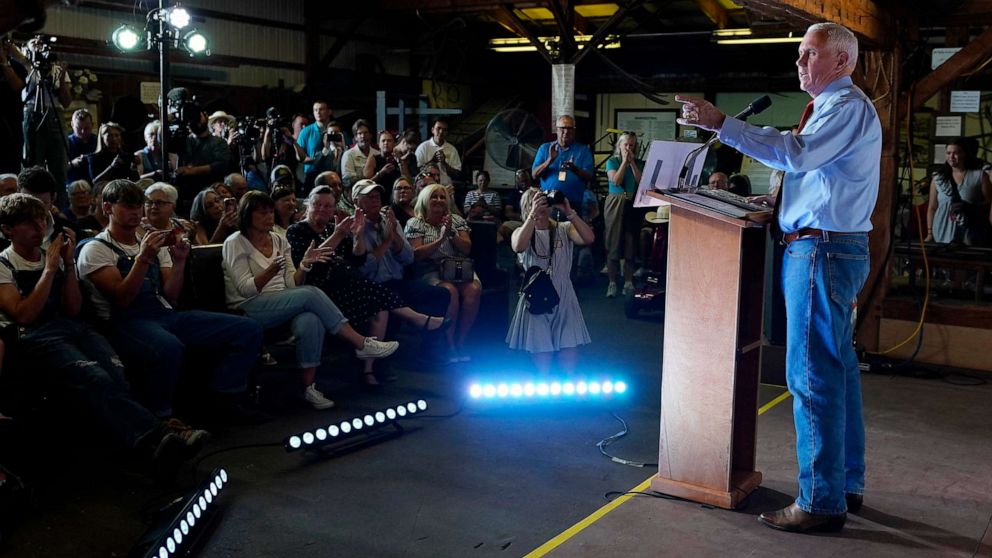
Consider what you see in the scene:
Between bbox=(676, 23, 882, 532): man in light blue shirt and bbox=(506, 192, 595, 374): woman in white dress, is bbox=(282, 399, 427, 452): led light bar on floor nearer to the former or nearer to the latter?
bbox=(506, 192, 595, 374): woman in white dress

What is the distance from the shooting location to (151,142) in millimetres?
7250

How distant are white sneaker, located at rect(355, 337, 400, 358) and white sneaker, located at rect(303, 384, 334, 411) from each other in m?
0.35

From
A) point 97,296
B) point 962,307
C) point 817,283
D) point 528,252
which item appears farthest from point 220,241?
point 962,307

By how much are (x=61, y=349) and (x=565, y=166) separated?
17.0ft

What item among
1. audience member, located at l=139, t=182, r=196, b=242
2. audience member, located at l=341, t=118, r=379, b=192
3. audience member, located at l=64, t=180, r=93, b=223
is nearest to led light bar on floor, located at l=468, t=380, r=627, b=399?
audience member, located at l=139, t=182, r=196, b=242

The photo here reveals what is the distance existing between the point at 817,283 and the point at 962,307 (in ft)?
10.6

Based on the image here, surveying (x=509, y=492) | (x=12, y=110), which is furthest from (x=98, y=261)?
(x=12, y=110)

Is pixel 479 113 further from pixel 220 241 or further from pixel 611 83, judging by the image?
pixel 220 241

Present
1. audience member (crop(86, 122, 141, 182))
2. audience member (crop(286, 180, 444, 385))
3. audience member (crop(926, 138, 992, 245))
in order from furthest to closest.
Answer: audience member (crop(926, 138, 992, 245))
audience member (crop(86, 122, 141, 182))
audience member (crop(286, 180, 444, 385))

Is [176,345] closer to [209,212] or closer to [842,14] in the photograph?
[209,212]

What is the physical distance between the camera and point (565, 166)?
8.16 m

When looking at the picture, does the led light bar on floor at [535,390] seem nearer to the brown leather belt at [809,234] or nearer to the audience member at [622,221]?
the brown leather belt at [809,234]

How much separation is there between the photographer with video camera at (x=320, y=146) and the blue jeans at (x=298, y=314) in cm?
365

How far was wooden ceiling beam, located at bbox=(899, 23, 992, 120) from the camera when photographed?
18.1 ft
